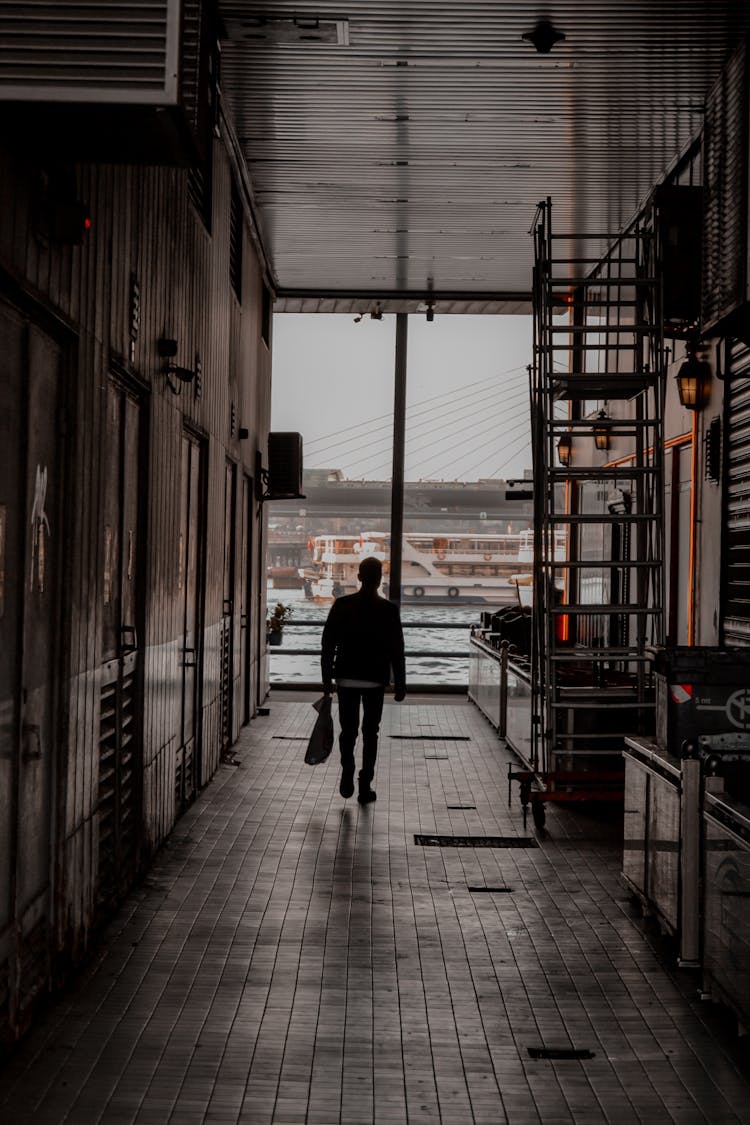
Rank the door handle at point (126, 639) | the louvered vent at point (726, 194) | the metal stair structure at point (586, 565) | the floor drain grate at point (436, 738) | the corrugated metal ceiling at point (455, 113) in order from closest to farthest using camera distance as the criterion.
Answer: the door handle at point (126, 639), the louvered vent at point (726, 194), the corrugated metal ceiling at point (455, 113), the metal stair structure at point (586, 565), the floor drain grate at point (436, 738)

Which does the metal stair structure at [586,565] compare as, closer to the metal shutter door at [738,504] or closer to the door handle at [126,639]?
the metal shutter door at [738,504]

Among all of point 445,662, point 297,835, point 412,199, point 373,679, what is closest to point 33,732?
point 297,835

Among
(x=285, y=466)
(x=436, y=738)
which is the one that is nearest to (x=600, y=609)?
(x=436, y=738)

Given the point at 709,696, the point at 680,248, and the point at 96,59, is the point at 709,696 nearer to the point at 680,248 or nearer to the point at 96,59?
the point at 96,59

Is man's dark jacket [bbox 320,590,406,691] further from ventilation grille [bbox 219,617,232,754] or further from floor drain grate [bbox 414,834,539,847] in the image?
ventilation grille [bbox 219,617,232,754]

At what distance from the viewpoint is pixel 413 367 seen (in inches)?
607

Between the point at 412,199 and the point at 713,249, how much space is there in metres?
4.24

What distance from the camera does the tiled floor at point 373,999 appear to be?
11.4 ft

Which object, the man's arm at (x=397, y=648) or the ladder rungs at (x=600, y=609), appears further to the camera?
the man's arm at (x=397, y=648)

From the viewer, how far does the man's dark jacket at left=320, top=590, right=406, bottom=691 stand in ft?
25.9

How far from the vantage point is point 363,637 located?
790 cm

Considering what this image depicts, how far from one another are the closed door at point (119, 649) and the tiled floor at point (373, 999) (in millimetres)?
291

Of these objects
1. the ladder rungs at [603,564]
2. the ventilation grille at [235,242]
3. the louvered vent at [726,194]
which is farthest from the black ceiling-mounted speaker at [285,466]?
the louvered vent at [726,194]

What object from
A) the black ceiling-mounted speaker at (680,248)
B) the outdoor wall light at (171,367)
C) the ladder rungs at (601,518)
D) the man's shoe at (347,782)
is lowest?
the man's shoe at (347,782)
